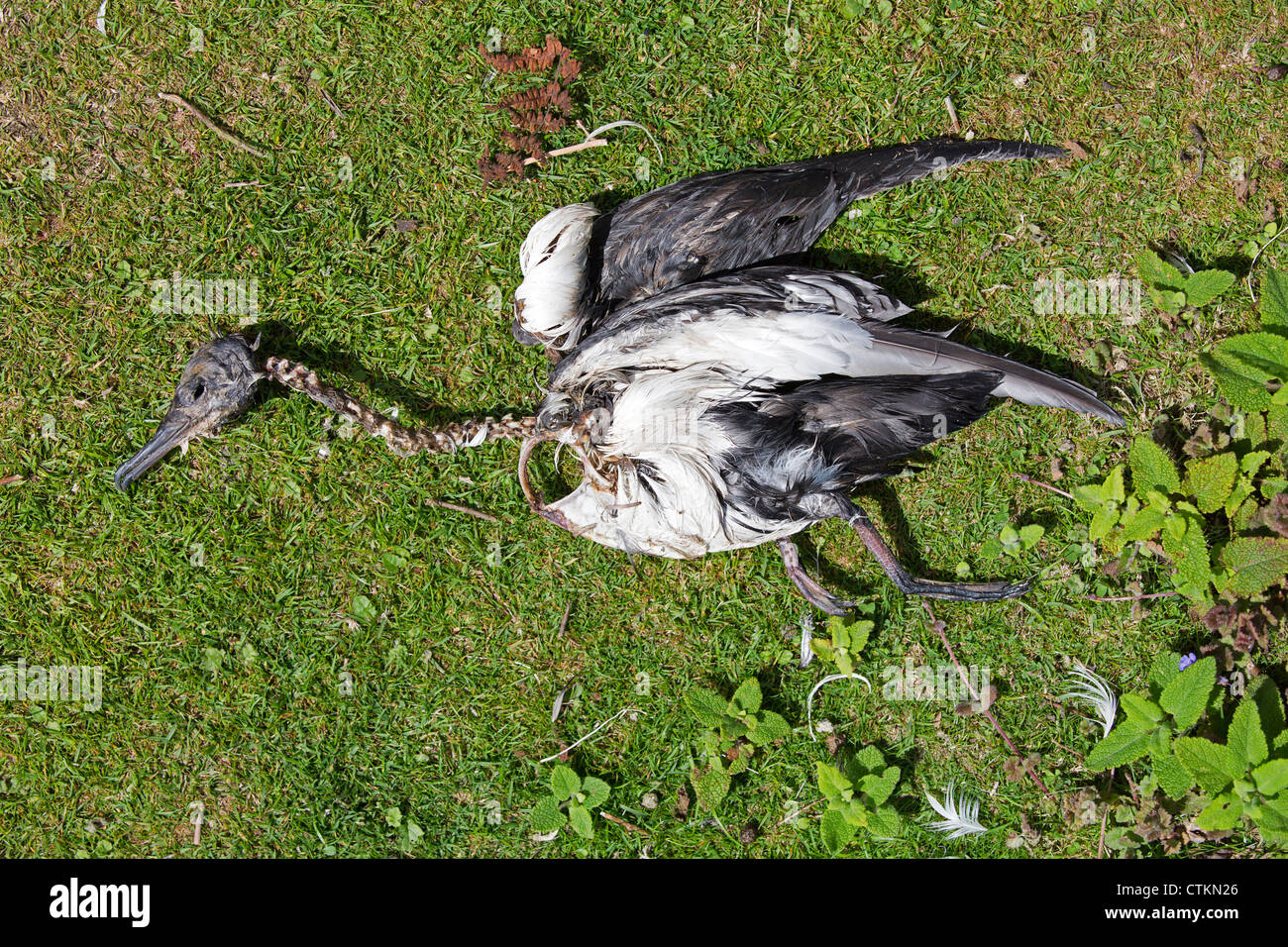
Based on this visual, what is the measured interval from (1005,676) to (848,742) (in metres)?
0.66

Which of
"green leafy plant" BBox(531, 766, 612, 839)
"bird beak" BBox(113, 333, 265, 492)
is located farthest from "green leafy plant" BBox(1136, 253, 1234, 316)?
"bird beak" BBox(113, 333, 265, 492)

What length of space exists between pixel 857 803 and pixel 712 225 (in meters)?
2.14

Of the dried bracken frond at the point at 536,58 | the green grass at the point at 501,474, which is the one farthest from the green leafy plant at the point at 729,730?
the dried bracken frond at the point at 536,58

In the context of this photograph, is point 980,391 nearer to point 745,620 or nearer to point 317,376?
point 745,620

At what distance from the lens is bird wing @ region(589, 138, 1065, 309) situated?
2.68 metres

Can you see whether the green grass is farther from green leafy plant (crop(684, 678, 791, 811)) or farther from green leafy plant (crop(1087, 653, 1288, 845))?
green leafy plant (crop(1087, 653, 1288, 845))

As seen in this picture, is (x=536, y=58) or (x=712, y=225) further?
(x=536, y=58)

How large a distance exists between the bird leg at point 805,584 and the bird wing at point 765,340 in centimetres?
69

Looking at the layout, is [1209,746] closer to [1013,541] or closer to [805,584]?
[1013,541]

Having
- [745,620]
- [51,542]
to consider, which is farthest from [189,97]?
[745,620]

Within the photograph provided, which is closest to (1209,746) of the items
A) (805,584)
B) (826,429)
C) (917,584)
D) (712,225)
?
(917,584)

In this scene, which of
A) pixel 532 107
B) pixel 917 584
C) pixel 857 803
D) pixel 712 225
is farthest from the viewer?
pixel 532 107

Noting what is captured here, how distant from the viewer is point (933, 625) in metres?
3.09

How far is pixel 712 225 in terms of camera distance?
2670 millimetres
